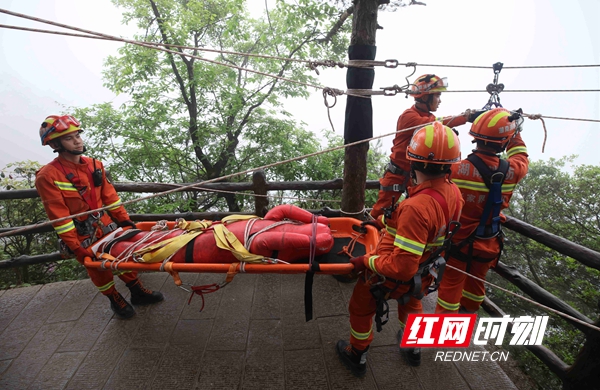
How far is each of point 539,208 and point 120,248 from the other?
866 centimetres

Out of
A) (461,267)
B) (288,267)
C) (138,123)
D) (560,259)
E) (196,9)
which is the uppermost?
(196,9)

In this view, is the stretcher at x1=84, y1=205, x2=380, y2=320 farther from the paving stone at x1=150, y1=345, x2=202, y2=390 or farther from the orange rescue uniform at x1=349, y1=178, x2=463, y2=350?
the paving stone at x1=150, y1=345, x2=202, y2=390

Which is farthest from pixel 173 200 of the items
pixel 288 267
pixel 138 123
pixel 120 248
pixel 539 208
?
pixel 539 208

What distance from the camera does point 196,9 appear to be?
677 cm

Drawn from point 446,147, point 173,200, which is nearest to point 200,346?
point 446,147

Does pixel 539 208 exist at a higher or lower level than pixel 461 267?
lower

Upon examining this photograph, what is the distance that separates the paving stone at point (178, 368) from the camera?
88.8 inches

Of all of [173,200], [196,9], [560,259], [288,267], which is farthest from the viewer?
[173,200]

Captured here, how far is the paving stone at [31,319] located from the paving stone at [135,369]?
110 centimetres

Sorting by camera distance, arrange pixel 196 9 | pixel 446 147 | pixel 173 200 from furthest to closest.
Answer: pixel 173 200 < pixel 196 9 < pixel 446 147

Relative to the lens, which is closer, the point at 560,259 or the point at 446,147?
the point at 446,147

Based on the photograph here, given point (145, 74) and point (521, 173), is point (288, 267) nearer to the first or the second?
point (521, 173)

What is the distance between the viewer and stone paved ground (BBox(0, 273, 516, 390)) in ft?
7.50

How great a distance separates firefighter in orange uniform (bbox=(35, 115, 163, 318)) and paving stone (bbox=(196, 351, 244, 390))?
1126mm
